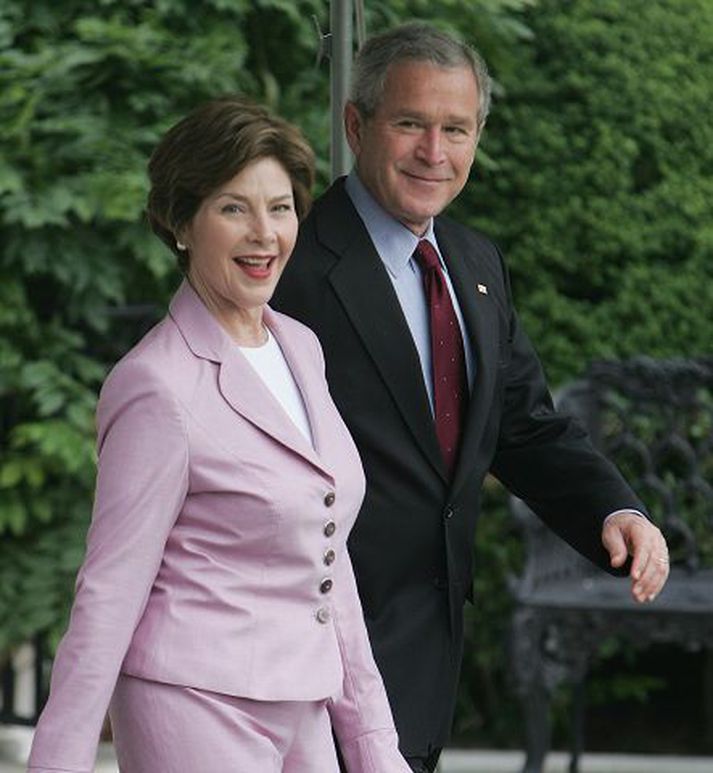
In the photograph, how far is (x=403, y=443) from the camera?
3301 mm

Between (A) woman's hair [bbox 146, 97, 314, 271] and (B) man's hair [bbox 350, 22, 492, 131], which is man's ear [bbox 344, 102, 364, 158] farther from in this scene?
(A) woman's hair [bbox 146, 97, 314, 271]

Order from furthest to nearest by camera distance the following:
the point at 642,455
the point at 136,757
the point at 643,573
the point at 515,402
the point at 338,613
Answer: the point at 642,455, the point at 515,402, the point at 643,573, the point at 338,613, the point at 136,757

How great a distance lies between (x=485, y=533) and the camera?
25.3 ft

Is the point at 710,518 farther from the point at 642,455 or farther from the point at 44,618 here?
the point at 44,618

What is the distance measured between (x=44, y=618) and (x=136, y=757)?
412 centimetres

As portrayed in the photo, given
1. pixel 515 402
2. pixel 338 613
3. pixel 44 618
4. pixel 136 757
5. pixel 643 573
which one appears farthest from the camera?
pixel 44 618

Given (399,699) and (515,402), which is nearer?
(399,699)

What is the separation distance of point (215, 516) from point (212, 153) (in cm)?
43

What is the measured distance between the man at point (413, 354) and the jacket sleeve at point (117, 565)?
0.64 meters

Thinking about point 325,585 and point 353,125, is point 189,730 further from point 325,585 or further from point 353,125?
point 353,125

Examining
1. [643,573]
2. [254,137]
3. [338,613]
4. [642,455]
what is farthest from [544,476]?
[642,455]

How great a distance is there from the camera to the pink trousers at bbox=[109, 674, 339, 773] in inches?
106

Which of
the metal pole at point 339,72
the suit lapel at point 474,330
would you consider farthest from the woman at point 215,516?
the metal pole at point 339,72

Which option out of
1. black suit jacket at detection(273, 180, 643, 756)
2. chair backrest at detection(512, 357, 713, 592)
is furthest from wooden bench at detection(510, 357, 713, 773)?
black suit jacket at detection(273, 180, 643, 756)
